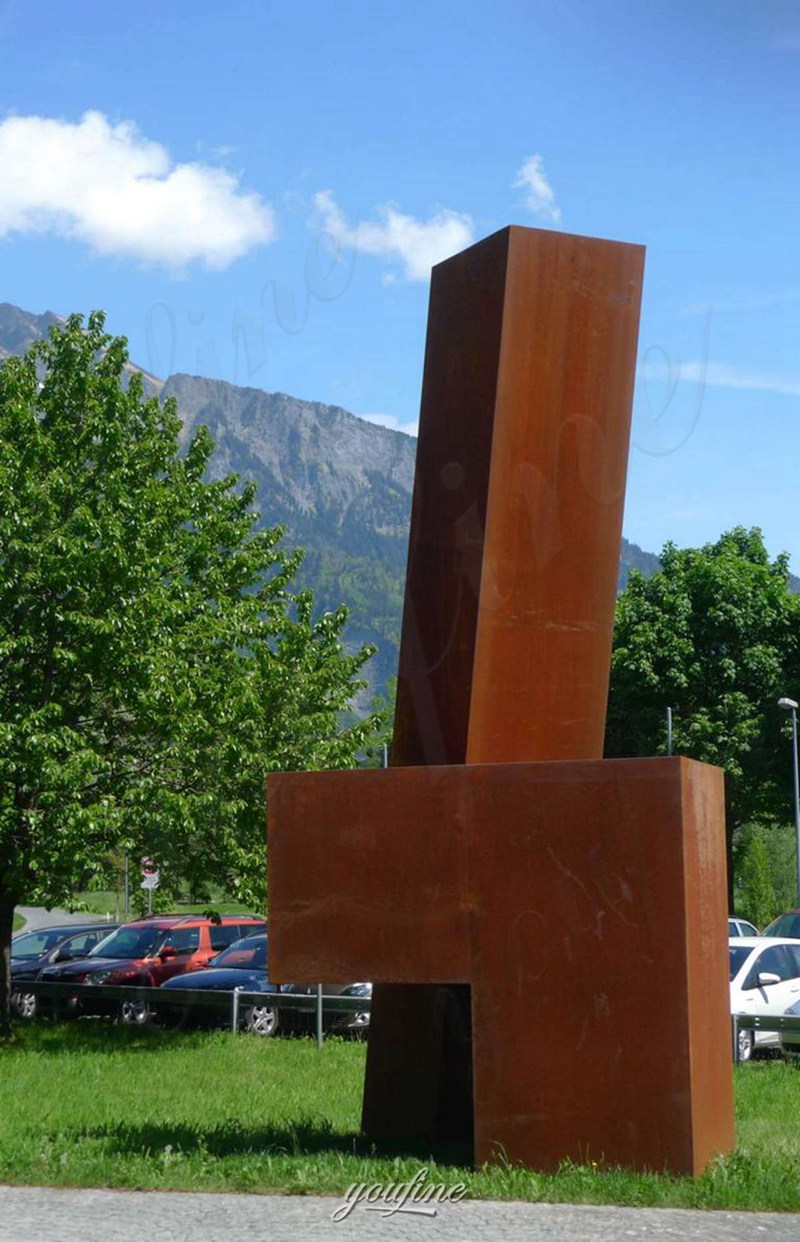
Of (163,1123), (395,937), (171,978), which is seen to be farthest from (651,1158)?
(171,978)

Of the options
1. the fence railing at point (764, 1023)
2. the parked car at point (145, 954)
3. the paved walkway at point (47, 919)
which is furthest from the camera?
the paved walkway at point (47, 919)

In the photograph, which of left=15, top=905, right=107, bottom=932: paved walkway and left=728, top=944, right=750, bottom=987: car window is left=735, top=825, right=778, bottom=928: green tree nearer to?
left=15, top=905, right=107, bottom=932: paved walkway

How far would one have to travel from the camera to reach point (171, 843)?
19.9 m

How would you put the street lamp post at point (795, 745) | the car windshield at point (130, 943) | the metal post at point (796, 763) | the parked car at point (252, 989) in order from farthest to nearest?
1. the metal post at point (796, 763)
2. the street lamp post at point (795, 745)
3. the car windshield at point (130, 943)
4. the parked car at point (252, 989)

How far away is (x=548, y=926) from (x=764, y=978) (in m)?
11.3

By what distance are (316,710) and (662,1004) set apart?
14.0 meters

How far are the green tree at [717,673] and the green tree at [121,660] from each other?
75.7 feet

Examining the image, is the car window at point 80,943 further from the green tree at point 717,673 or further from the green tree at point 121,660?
the green tree at point 717,673

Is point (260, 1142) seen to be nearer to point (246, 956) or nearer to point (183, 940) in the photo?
point (246, 956)

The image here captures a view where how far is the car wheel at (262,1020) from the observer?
2044 centimetres

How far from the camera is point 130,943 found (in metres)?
26.2

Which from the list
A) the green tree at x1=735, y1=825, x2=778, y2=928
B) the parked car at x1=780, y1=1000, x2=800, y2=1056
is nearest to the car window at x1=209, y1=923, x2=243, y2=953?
the parked car at x1=780, y1=1000, x2=800, y2=1056

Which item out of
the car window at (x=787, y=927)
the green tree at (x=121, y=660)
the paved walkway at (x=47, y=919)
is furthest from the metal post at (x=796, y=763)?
the paved walkway at (x=47, y=919)

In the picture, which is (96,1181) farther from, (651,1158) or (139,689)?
(139,689)
